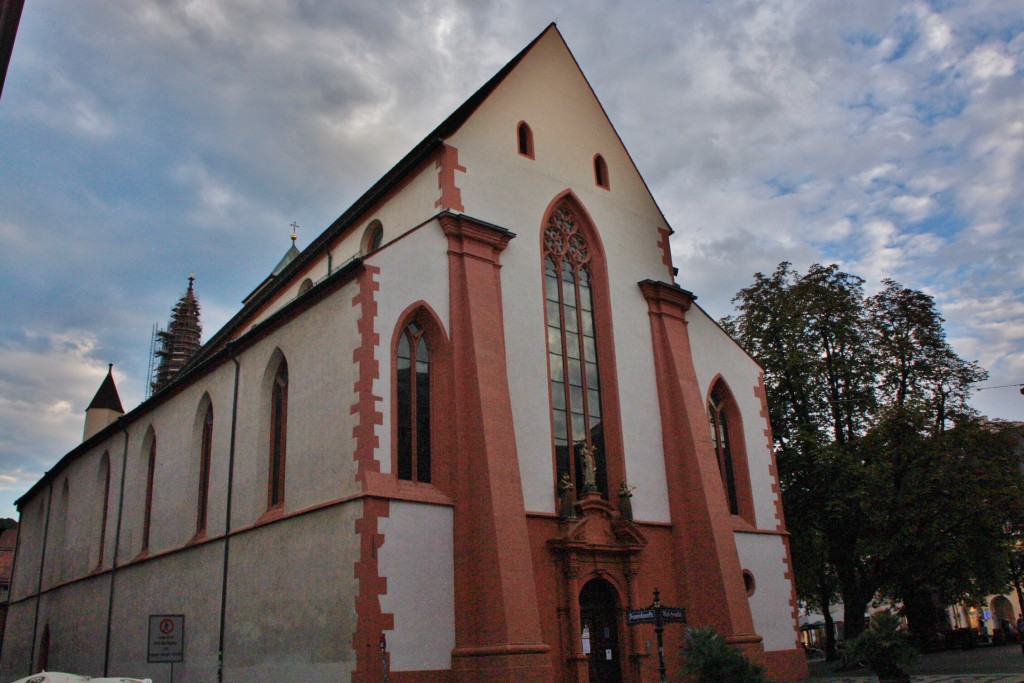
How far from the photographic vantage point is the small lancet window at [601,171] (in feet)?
76.3

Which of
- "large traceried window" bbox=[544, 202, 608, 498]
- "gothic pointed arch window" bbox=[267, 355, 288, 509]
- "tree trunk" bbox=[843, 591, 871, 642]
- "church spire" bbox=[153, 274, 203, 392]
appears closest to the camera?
"gothic pointed arch window" bbox=[267, 355, 288, 509]

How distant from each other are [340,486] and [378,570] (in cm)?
185

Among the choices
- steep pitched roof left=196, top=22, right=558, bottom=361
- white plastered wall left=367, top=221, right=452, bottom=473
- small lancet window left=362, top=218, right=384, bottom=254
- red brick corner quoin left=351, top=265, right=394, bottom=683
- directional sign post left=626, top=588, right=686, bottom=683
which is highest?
steep pitched roof left=196, top=22, right=558, bottom=361

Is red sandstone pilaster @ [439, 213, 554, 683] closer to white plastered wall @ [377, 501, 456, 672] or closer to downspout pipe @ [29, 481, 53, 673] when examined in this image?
white plastered wall @ [377, 501, 456, 672]

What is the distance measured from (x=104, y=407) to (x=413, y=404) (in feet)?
114

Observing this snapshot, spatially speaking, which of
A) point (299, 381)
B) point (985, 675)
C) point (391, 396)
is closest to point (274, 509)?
point (299, 381)

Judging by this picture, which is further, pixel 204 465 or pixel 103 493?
pixel 103 493

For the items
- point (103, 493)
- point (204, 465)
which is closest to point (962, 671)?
point (204, 465)

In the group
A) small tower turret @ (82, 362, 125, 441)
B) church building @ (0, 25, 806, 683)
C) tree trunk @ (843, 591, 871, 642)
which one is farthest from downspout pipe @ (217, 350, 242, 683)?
small tower turret @ (82, 362, 125, 441)

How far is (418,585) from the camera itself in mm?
15703

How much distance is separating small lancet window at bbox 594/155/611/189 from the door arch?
1040cm

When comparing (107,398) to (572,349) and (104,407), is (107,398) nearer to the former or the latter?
(104,407)

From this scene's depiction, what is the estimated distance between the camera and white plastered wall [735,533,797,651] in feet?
70.7

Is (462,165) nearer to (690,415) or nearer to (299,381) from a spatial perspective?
(299,381)
